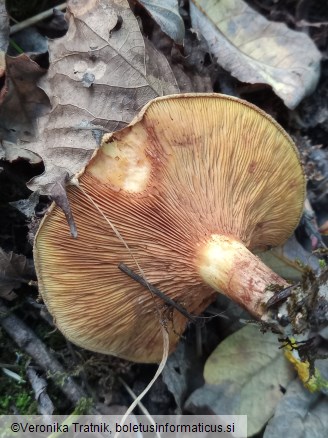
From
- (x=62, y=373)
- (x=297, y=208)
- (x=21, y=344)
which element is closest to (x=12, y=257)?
(x=21, y=344)

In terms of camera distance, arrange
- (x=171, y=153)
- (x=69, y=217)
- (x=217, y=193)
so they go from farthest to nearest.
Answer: (x=217, y=193) → (x=171, y=153) → (x=69, y=217)

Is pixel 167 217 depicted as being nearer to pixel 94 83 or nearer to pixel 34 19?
pixel 94 83

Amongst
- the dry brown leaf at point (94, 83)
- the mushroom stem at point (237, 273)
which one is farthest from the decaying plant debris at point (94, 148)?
the mushroom stem at point (237, 273)

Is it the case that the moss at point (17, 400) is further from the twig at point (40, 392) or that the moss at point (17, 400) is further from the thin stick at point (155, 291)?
the thin stick at point (155, 291)

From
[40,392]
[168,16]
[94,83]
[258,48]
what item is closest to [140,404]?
[40,392]

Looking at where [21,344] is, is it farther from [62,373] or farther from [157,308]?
[157,308]

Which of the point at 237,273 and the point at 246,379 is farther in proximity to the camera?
the point at 246,379
